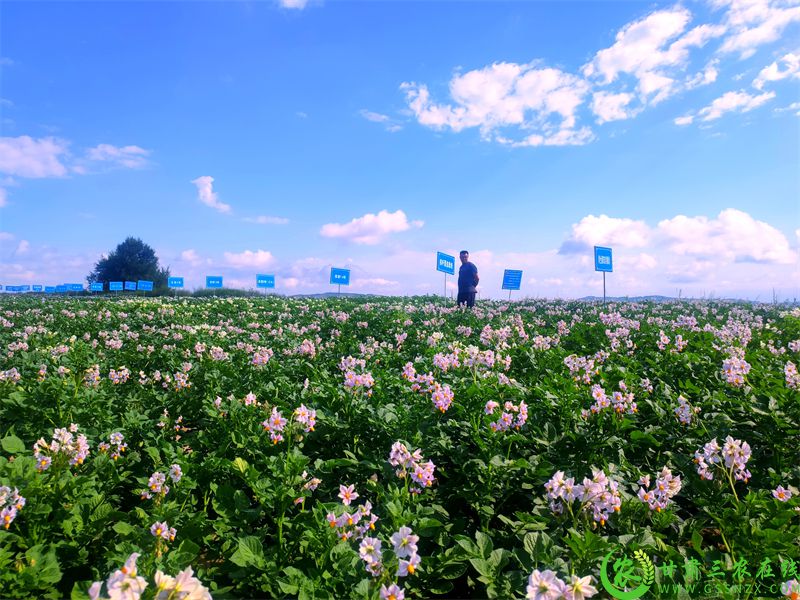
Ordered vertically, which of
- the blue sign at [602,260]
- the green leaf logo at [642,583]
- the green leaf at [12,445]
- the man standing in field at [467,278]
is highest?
the blue sign at [602,260]

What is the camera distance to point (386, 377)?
17.0ft

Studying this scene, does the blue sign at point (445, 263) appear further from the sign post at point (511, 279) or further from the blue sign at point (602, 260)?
the blue sign at point (602, 260)

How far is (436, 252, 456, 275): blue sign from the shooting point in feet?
85.3

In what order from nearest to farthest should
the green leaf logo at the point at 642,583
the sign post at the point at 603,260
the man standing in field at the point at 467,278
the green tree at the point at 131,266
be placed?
the green leaf logo at the point at 642,583 < the man standing in field at the point at 467,278 < the sign post at the point at 603,260 < the green tree at the point at 131,266

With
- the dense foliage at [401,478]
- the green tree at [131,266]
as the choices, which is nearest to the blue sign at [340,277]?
the dense foliage at [401,478]

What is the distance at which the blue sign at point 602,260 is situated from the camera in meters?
23.6

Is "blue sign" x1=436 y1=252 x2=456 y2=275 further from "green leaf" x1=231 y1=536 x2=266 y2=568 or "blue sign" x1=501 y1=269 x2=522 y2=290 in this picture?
"green leaf" x1=231 y1=536 x2=266 y2=568

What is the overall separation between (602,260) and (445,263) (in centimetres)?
781

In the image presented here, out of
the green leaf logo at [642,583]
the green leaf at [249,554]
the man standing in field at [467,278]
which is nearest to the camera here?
the green leaf logo at [642,583]

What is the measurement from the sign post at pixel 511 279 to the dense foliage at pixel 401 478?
767 inches

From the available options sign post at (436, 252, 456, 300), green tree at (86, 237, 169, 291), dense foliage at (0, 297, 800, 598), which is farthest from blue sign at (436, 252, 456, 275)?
green tree at (86, 237, 169, 291)

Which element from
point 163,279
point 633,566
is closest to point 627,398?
point 633,566

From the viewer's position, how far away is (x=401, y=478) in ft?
11.5

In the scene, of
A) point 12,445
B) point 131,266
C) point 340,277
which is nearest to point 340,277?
point 340,277
